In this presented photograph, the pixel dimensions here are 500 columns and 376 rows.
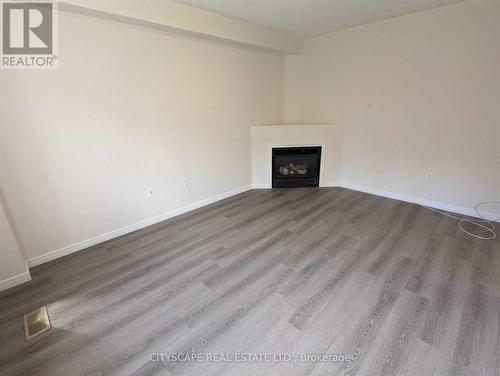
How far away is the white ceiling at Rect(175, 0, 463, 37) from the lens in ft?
8.29

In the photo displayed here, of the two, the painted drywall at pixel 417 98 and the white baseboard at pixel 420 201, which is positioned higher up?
the painted drywall at pixel 417 98

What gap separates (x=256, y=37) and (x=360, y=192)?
2.80 metres

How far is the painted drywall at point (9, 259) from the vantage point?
191 centimetres

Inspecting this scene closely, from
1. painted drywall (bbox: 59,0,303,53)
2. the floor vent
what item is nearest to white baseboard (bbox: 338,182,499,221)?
painted drywall (bbox: 59,0,303,53)

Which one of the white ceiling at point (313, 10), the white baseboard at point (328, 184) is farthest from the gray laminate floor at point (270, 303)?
the white ceiling at point (313, 10)

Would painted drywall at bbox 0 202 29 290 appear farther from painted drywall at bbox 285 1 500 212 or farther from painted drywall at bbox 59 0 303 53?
painted drywall at bbox 285 1 500 212

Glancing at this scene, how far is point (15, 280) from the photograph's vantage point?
80.0 inches

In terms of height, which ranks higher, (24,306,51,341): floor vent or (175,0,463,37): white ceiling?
(175,0,463,37): white ceiling

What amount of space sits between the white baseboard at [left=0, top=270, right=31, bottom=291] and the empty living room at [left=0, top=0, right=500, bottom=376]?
0.02 meters

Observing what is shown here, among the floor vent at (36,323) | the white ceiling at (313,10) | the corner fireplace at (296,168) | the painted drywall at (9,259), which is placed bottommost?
the floor vent at (36,323)

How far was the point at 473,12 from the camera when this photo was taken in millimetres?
2576

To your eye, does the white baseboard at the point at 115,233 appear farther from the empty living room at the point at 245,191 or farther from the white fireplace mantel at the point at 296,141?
the white fireplace mantel at the point at 296,141

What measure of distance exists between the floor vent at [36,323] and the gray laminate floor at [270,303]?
5 cm

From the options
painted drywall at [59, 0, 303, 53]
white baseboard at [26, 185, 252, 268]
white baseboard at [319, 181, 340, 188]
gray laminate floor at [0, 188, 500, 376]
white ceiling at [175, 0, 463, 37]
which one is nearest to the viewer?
gray laminate floor at [0, 188, 500, 376]
